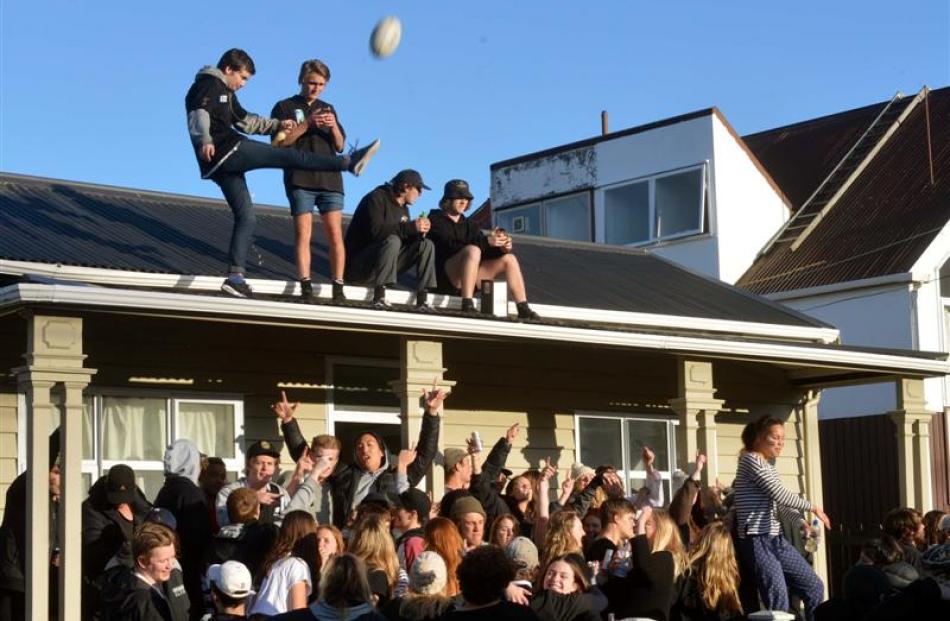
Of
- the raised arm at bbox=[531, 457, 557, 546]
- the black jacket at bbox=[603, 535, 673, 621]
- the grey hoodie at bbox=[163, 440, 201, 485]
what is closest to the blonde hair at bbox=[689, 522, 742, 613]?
the black jacket at bbox=[603, 535, 673, 621]

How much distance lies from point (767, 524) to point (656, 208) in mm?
17168

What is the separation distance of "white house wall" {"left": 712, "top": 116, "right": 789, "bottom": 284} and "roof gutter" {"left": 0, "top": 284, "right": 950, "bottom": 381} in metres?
9.69


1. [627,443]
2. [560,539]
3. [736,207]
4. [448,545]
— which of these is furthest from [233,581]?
[736,207]

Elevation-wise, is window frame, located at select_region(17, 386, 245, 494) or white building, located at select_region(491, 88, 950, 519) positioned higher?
white building, located at select_region(491, 88, 950, 519)

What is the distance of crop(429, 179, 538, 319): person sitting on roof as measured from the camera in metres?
14.8

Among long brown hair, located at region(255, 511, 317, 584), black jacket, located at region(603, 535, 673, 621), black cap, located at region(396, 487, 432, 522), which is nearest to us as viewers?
long brown hair, located at region(255, 511, 317, 584)

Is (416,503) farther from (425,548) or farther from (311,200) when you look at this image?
(311,200)

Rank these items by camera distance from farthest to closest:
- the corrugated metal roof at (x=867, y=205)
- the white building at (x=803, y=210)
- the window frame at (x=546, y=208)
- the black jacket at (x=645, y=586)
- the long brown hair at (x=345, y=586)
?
the window frame at (x=546, y=208), the corrugated metal roof at (x=867, y=205), the white building at (x=803, y=210), the black jacket at (x=645, y=586), the long brown hair at (x=345, y=586)

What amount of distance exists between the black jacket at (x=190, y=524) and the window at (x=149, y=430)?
115 inches

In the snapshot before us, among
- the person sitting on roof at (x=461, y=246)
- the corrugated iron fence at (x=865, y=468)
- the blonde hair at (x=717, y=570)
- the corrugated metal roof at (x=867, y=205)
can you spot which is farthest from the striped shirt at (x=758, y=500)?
the corrugated metal roof at (x=867, y=205)

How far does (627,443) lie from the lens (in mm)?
17609

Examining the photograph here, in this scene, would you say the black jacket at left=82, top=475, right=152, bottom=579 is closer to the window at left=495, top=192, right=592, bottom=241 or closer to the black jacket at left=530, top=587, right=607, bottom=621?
the black jacket at left=530, top=587, right=607, bottom=621

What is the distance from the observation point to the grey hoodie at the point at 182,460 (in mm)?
11656

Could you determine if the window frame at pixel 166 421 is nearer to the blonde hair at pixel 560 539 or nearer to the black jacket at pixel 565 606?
the blonde hair at pixel 560 539
